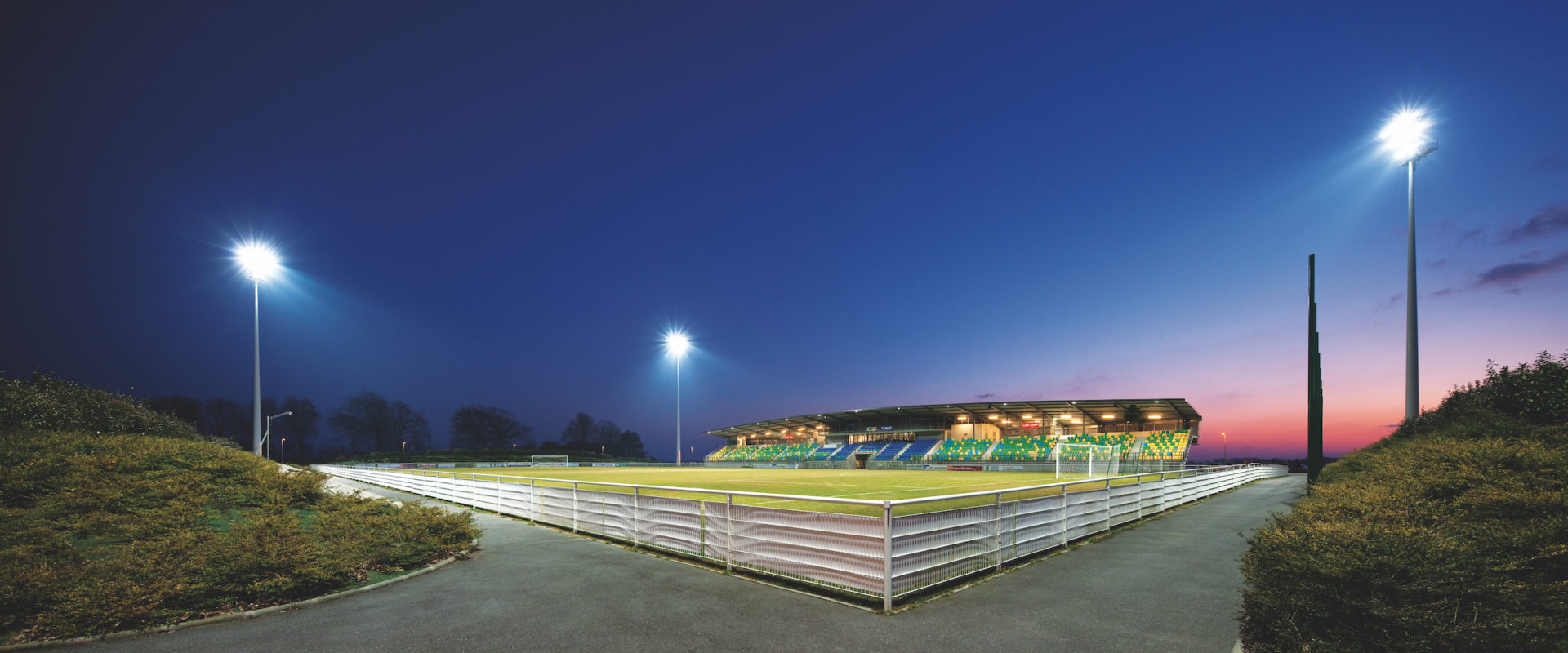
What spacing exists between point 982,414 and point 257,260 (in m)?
62.3

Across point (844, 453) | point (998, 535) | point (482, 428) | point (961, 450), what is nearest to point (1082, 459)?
point (961, 450)

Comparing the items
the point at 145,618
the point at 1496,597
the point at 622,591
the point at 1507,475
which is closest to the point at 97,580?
the point at 145,618

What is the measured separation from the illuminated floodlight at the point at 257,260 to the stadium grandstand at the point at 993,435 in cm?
4690

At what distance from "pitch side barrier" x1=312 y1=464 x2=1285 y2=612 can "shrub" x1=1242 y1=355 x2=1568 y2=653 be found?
276 centimetres

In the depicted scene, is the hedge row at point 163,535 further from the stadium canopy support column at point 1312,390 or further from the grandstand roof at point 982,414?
the grandstand roof at point 982,414

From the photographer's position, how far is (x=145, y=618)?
580cm

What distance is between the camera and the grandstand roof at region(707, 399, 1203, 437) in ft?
191

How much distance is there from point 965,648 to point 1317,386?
16.4 m

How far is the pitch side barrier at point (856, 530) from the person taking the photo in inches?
266

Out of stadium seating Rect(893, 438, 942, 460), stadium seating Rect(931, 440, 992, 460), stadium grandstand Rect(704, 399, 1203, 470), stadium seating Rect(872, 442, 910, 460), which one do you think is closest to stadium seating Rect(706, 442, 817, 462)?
stadium grandstand Rect(704, 399, 1203, 470)

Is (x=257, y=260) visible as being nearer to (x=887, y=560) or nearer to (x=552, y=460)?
(x=887, y=560)

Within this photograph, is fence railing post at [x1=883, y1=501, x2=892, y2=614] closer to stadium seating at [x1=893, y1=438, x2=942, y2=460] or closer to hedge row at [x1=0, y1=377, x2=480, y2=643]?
hedge row at [x1=0, y1=377, x2=480, y2=643]

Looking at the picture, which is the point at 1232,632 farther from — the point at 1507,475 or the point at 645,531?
the point at 645,531

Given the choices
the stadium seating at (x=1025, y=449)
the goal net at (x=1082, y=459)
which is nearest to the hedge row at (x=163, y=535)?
the goal net at (x=1082, y=459)
